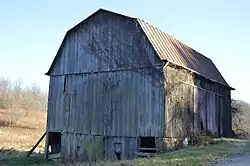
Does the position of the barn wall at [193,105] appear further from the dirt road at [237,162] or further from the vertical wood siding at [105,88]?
the dirt road at [237,162]

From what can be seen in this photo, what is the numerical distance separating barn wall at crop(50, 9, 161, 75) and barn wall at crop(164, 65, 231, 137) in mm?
2148

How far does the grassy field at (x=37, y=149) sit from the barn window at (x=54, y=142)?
96 centimetres

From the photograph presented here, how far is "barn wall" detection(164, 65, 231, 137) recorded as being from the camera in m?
21.4

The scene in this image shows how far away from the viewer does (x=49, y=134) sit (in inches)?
1026

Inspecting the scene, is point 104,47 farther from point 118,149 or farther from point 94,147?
point 118,149

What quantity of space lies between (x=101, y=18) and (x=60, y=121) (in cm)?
775

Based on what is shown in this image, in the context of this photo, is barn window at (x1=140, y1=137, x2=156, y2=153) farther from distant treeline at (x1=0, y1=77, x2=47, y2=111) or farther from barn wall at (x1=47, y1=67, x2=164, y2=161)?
distant treeline at (x1=0, y1=77, x2=47, y2=111)

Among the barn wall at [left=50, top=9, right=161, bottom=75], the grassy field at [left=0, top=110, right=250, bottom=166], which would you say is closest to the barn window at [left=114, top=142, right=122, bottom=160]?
the grassy field at [left=0, top=110, right=250, bottom=166]

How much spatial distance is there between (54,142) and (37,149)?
794 cm

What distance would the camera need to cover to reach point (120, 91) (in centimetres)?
2230

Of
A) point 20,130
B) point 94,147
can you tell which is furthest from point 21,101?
point 94,147

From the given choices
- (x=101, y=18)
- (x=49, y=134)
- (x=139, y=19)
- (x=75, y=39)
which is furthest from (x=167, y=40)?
(x=49, y=134)

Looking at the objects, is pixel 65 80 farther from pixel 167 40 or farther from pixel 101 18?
pixel 167 40

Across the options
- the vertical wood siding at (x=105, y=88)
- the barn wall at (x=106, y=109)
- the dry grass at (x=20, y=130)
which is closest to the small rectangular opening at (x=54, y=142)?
the barn wall at (x=106, y=109)
